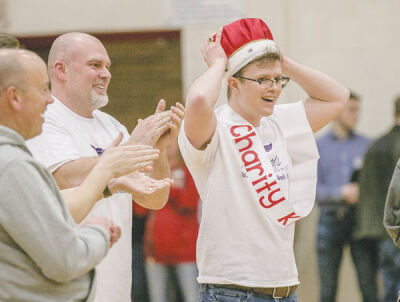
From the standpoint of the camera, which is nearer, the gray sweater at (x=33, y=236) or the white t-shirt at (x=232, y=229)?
the gray sweater at (x=33, y=236)

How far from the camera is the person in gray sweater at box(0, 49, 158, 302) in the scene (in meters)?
2.32

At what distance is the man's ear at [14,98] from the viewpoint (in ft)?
8.06

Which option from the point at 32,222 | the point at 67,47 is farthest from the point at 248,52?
the point at 32,222

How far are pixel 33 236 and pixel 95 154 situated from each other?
1.28 m

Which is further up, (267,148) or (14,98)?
(14,98)

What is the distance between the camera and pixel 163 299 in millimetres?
6648

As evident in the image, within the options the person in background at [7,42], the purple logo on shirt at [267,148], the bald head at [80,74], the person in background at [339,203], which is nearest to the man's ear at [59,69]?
the bald head at [80,74]

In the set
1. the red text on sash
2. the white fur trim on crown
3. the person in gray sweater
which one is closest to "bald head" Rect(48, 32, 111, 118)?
the white fur trim on crown

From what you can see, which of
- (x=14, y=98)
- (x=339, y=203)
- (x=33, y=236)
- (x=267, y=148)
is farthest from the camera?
(x=339, y=203)

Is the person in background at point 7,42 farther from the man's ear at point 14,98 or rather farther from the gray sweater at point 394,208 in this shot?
the gray sweater at point 394,208

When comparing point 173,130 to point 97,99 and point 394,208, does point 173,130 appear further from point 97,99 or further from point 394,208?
point 394,208

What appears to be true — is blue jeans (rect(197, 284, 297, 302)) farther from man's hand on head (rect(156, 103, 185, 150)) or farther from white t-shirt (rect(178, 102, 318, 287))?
man's hand on head (rect(156, 103, 185, 150))

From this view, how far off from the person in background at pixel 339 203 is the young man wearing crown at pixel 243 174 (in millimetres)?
2982

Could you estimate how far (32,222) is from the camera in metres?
2.31
